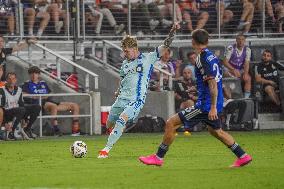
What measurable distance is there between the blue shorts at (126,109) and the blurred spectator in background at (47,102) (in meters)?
7.80

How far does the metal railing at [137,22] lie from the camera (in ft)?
94.8

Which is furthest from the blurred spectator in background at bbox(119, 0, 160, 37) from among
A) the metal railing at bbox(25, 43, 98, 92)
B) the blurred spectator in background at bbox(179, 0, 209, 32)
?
the metal railing at bbox(25, 43, 98, 92)

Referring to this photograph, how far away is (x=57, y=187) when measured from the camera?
38.4ft

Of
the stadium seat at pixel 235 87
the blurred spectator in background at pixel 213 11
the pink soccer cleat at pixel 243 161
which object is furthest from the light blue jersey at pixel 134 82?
the blurred spectator in background at pixel 213 11

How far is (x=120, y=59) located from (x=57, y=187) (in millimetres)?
17833

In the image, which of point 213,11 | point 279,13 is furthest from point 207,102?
point 279,13

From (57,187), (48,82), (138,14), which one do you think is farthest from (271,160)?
(138,14)

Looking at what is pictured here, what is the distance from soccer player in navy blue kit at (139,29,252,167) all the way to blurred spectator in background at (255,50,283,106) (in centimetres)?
1366

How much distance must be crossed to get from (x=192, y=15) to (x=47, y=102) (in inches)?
253

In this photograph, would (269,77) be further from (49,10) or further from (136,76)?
(136,76)

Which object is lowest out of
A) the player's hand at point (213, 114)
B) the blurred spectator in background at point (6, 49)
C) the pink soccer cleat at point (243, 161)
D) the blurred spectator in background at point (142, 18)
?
the pink soccer cleat at point (243, 161)

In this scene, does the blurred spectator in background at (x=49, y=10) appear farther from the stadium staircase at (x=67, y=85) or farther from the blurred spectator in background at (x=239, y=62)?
the blurred spectator in background at (x=239, y=62)

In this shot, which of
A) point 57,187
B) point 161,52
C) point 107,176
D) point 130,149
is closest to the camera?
point 57,187

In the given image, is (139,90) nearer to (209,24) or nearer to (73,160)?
(73,160)
